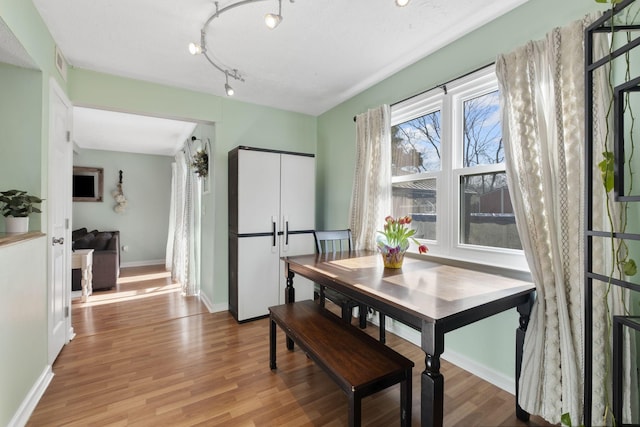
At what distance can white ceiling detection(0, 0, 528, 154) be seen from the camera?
182 cm

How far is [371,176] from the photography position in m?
2.81

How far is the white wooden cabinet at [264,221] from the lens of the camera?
2.99 m

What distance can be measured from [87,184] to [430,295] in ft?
21.4

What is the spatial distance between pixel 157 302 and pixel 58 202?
180 centimetres

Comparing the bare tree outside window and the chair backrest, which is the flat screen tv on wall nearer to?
the chair backrest

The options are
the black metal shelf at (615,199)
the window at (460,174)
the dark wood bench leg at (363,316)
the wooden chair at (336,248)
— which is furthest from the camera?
the dark wood bench leg at (363,316)

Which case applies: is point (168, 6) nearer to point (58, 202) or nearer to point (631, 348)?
point (58, 202)

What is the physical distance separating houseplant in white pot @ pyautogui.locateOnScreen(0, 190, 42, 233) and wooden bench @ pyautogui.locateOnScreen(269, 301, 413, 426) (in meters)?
1.73

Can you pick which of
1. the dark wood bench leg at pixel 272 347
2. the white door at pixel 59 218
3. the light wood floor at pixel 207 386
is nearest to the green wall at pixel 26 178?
the white door at pixel 59 218

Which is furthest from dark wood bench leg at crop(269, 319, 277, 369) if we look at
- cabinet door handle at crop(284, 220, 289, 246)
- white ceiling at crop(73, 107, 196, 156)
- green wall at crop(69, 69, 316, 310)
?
white ceiling at crop(73, 107, 196, 156)

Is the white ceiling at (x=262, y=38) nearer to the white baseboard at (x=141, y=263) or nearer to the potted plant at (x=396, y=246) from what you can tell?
the potted plant at (x=396, y=246)

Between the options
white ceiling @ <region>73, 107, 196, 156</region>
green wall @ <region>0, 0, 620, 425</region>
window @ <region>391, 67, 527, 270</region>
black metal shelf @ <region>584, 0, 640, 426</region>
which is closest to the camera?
Result: black metal shelf @ <region>584, 0, 640, 426</region>

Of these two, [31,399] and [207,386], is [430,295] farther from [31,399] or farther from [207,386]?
[31,399]

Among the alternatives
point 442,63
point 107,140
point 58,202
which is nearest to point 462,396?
point 442,63
